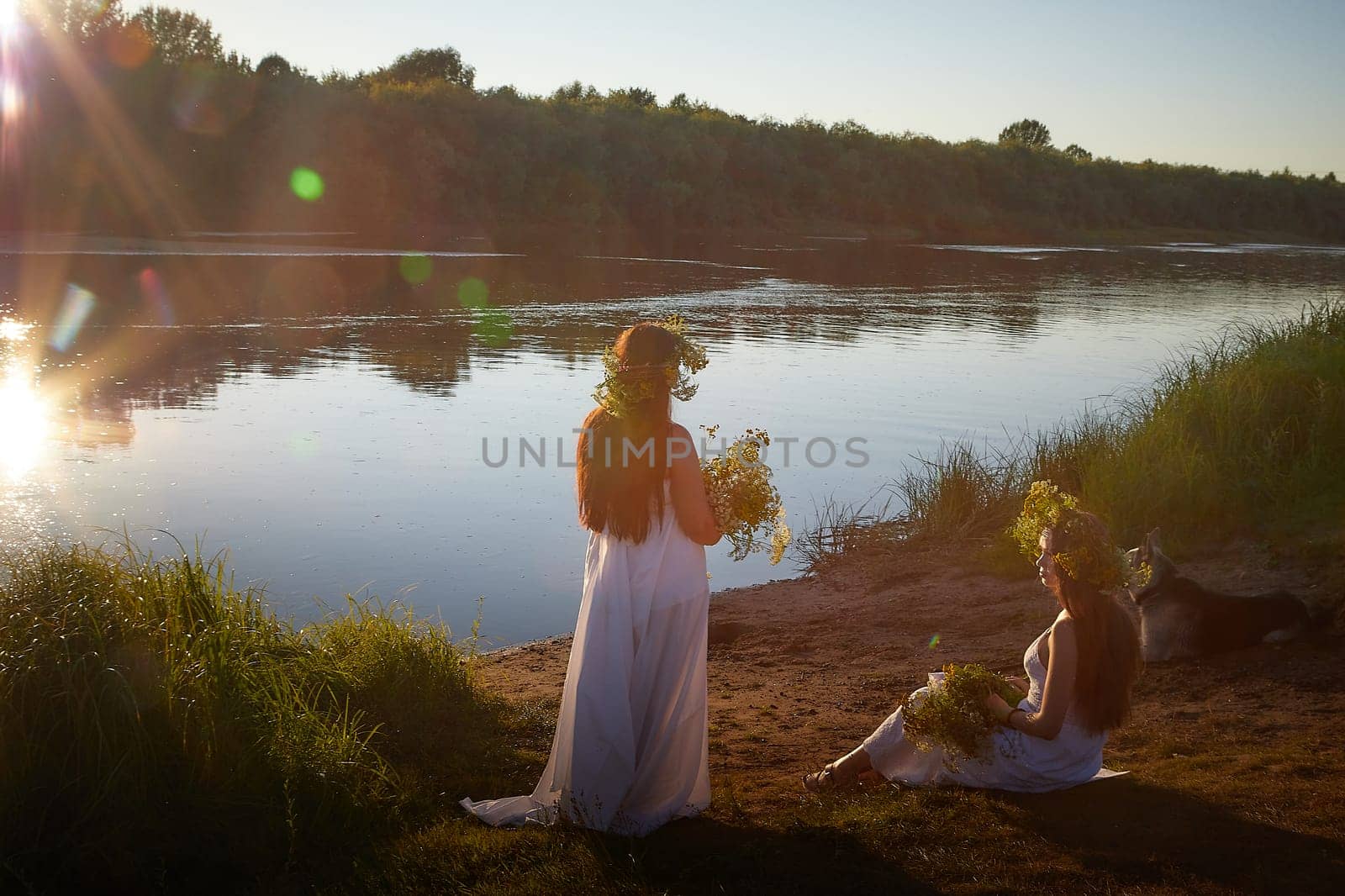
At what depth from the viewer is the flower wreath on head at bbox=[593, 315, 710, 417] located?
4.68 metres

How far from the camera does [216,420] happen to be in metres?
15.4

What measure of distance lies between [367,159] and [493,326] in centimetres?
3396

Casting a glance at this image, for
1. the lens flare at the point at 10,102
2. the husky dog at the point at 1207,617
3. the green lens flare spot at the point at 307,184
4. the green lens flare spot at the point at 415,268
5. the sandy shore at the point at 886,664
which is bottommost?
the sandy shore at the point at 886,664

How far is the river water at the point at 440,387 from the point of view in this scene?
10.4 meters

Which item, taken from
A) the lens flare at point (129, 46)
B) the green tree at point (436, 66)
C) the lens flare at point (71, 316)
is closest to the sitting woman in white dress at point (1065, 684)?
the lens flare at point (71, 316)

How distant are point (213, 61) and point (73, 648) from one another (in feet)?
197

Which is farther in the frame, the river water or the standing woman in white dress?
the river water

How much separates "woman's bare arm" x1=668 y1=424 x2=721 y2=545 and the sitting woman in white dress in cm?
116

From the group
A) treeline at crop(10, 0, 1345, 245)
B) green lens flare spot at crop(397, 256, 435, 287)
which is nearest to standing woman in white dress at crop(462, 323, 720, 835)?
green lens flare spot at crop(397, 256, 435, 287)

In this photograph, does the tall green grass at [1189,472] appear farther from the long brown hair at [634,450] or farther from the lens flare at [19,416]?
the lens flare at [19,416]

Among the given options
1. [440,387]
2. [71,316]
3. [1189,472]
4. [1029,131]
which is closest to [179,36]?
[71,316]

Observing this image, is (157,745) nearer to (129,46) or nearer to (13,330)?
(13,330)

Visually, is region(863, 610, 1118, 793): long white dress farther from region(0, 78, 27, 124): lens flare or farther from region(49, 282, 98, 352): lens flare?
region(0, 78, 27, 124): lens flare

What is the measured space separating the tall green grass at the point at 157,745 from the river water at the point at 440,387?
303cm
